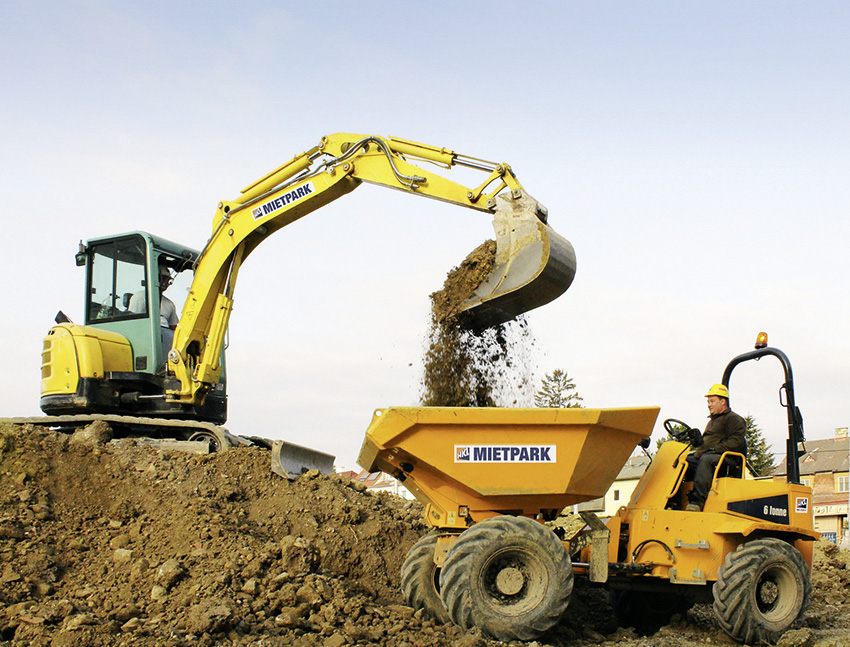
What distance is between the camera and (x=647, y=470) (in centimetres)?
745

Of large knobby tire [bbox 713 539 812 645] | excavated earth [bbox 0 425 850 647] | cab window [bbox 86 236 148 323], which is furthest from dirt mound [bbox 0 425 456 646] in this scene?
large knobby tire [bbox 713 539 812 645]

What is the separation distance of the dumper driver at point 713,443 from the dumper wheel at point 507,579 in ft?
5.51

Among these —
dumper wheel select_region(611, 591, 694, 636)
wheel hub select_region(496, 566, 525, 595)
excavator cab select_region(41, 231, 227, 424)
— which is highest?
excavator cab select_region(41, 231, 227, 424)

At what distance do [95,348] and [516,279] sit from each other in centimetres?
546

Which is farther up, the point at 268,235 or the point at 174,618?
the point at 268,235

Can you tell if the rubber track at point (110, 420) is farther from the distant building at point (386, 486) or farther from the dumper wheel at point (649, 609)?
the dumper wheel at point (649, 609)

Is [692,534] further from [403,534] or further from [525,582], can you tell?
[403,534]

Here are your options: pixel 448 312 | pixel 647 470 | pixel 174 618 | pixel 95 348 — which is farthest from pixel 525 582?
pixel 95 348

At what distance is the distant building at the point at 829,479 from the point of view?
46.0 meters

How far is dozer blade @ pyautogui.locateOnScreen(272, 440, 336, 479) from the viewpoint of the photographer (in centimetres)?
946

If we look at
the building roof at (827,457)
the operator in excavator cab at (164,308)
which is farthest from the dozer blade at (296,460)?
the building roof at (827,457)

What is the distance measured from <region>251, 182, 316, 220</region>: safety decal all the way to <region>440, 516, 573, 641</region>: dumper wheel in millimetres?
4960

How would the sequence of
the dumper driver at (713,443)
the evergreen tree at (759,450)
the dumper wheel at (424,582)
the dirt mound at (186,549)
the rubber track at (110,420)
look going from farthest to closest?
the evergreen tree at (759,450) → the rubber track at (110,420) → the dumper driver at (713,443) → the dumper wheel at (424,582) → the dirt mound at (186,549)

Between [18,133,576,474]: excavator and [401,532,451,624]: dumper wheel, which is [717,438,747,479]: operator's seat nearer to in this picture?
[401,532,451,624]: dumper wheel
